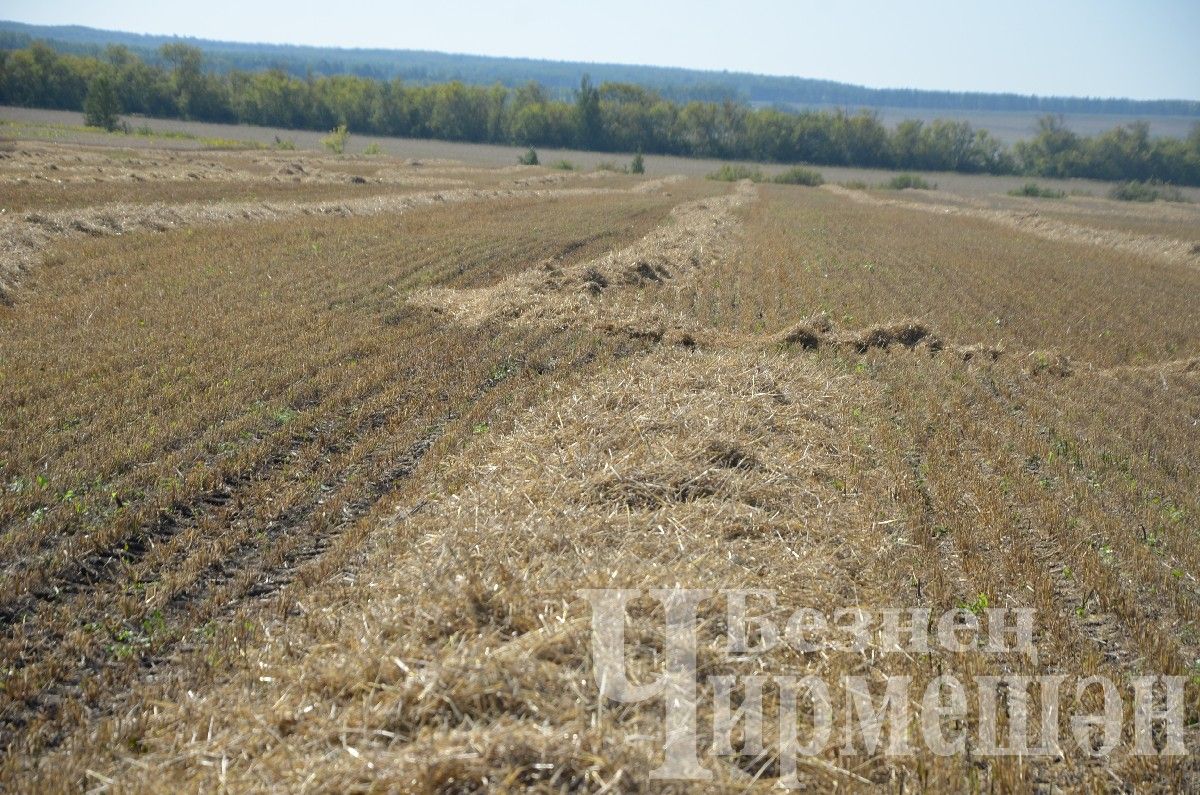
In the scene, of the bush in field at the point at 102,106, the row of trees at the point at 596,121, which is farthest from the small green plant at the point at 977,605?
the row of trees at the point at 596,121

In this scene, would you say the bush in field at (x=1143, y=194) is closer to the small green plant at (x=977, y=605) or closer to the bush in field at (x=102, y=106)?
the small green plant at (x=977, y=605)

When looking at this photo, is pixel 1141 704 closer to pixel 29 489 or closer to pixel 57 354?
pixel 29 489

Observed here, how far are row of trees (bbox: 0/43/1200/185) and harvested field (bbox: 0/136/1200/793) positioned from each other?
293 feet

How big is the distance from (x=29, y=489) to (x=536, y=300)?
1011cm

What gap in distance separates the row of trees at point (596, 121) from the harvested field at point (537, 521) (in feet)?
293

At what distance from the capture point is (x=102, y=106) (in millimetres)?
76062

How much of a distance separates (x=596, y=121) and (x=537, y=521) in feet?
347

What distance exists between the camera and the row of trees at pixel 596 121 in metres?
94.8

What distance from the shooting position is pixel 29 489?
7.55 metres

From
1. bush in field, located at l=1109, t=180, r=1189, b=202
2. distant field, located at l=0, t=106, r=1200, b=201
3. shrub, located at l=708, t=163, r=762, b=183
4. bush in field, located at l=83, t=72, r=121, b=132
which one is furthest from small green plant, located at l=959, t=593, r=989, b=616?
bush in field, located at l=83, t=72, r=121, b=132

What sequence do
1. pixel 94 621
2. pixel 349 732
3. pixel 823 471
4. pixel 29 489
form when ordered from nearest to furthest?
1. pixel 349 732
2. pixel 94 621
3. pixel 29 489
4. pixel 823 471

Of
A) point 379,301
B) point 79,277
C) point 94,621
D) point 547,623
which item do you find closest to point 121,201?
point 79,277

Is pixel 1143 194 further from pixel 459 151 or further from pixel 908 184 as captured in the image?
pixel 459 151

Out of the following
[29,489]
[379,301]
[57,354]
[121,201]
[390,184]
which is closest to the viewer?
[29,489]
